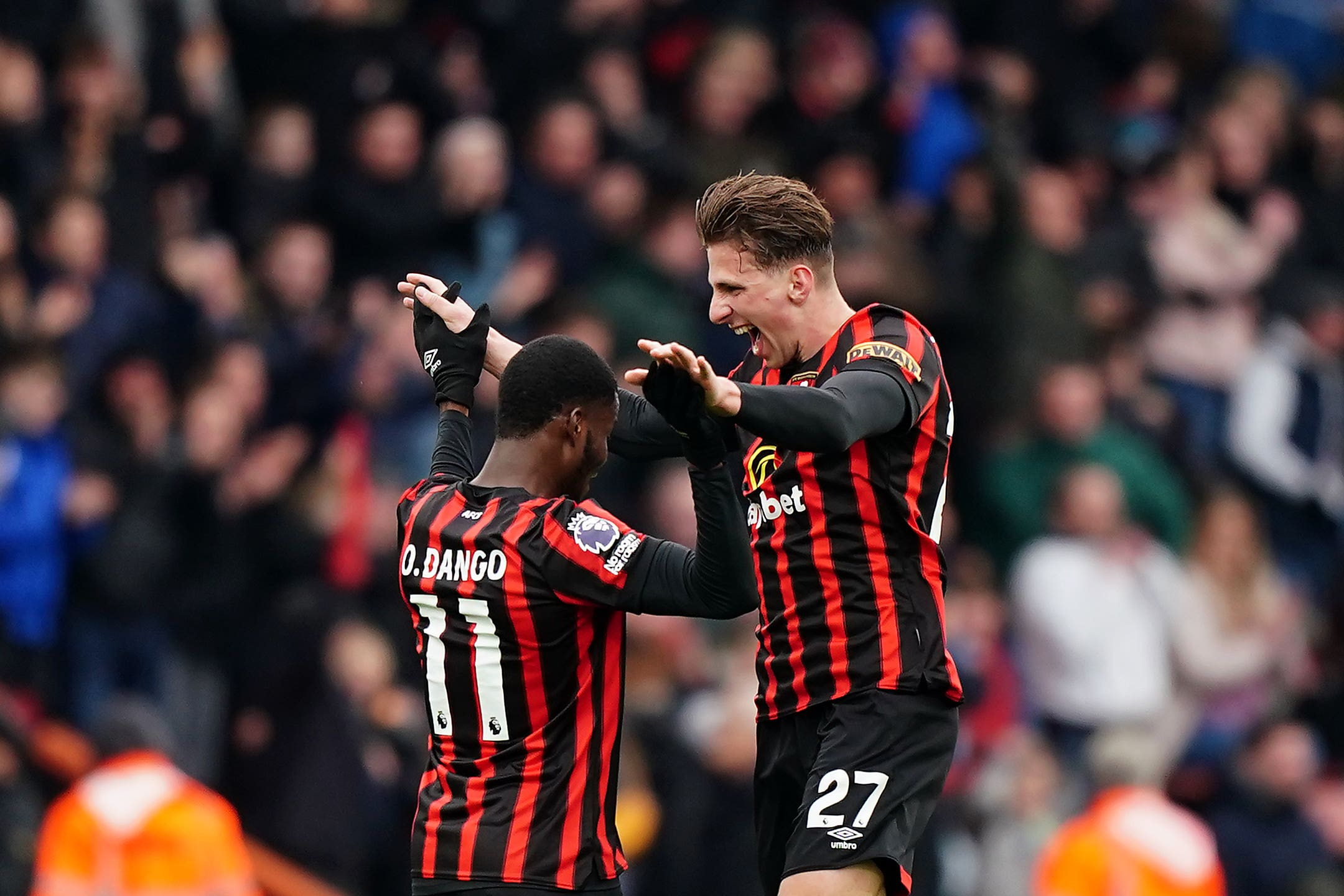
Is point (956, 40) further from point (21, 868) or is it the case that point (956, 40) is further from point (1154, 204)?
point (21, 868)

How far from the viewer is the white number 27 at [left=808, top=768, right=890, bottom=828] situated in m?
5.49

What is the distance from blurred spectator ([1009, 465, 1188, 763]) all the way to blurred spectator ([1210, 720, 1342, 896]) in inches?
22.8

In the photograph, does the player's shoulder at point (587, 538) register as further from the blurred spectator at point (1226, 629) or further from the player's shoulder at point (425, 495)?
the blurred spectator at point (1226, 629)

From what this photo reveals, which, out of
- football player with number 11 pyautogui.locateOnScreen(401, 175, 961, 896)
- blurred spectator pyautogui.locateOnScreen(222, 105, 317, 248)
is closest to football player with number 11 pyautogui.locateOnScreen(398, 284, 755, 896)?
football player with number 11 pyautogui.locateOnScreen(401, 175, 961, 896)

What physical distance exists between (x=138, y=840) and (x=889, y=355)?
4.63 m

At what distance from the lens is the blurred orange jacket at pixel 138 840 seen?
28.7 feet

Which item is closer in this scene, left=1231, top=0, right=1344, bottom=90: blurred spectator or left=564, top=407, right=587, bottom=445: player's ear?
left=564, top=407, right=587, bottom=445: player's ear

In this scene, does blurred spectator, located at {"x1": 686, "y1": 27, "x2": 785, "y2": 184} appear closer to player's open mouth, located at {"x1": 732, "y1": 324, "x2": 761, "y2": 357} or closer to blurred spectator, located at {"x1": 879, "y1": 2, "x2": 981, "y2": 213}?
blurred spectator, located at {"x1": 879, "y1": 2, "x2": 981, "y2": 213}

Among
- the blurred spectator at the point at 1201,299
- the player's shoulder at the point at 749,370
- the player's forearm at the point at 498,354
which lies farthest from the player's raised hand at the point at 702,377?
the blurred spectator at the point at 1201,299

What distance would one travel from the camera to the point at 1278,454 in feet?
42.9

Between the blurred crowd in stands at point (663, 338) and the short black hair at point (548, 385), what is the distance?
4695mm

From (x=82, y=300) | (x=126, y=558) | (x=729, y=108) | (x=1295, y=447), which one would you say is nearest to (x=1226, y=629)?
(x=1295, y=447)

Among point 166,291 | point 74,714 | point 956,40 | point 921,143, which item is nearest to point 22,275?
point 166,291

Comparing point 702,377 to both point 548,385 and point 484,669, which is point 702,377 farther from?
point 484,669
